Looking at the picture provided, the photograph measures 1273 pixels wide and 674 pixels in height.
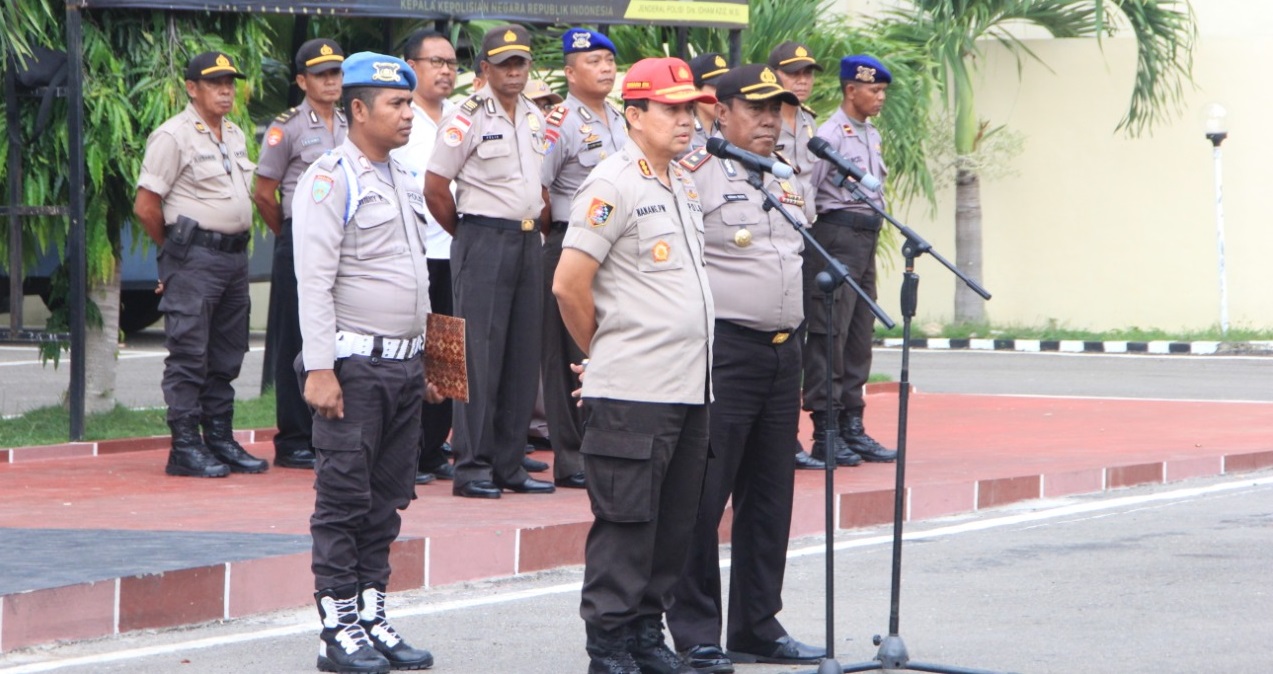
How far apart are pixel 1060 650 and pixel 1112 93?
1640cm

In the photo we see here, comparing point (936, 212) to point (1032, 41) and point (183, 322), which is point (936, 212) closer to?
point (1032, 41)

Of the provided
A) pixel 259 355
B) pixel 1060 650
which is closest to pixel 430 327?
pixel 1060 650

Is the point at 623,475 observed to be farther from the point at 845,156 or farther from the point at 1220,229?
the point at 1220,229

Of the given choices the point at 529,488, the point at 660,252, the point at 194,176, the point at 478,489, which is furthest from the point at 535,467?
the point at 660,252

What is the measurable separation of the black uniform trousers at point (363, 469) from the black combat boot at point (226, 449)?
335 centimetres

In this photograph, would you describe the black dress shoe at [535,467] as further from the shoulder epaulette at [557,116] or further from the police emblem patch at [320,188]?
the police emblem patch at [320,188]

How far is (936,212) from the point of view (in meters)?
21.6

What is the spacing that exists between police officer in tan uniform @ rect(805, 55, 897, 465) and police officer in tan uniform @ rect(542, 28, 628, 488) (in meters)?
1.23

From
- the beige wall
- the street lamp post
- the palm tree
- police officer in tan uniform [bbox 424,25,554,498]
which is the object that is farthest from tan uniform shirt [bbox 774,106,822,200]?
the street lamp post

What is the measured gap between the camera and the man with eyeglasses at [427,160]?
8555 millimetres

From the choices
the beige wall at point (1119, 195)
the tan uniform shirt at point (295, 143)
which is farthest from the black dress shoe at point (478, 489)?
the beige wall at point (1119, 195)

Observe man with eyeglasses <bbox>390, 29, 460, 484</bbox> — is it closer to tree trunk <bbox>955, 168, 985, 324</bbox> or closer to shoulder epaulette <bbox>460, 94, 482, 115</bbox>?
shoulder epaulette <bbox>460, 94, 482, 115</bbox>

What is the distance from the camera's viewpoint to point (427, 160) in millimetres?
8523

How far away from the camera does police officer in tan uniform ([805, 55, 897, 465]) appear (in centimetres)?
917
